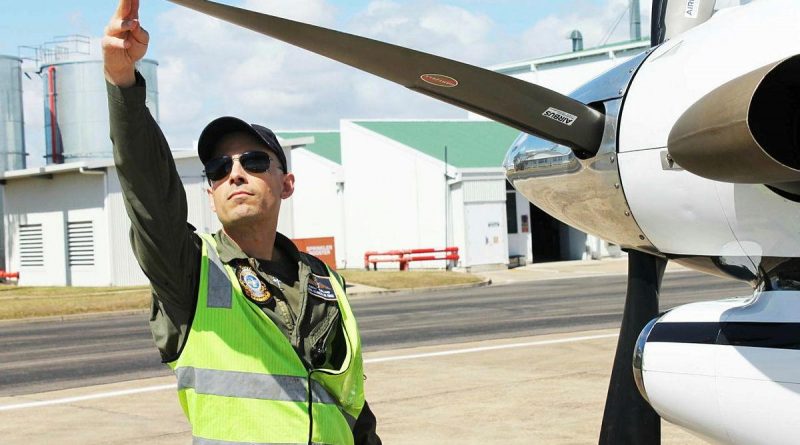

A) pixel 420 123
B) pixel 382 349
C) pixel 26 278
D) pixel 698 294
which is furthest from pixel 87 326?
pixel 420 123

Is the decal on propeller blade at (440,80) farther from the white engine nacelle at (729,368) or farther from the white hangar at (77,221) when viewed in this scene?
the white hangar at (77,221)

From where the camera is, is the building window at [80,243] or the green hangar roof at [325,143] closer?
the building window at [80,243]

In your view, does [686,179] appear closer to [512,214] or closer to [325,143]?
[512,214]

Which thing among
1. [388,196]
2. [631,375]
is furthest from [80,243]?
[631,375]

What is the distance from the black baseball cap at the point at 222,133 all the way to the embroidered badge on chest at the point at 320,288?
0.42 metres

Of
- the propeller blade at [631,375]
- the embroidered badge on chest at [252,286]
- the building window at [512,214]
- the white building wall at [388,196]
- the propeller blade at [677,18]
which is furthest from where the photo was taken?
the building window at [512,214]

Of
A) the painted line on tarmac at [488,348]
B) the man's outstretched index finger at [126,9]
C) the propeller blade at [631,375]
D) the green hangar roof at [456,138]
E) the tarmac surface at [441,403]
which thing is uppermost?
the green hangar roof at [456,138]

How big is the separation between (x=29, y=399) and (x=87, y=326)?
9132 mm

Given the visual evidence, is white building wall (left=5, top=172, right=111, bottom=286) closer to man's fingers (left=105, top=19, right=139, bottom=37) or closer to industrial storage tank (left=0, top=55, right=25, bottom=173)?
industrial storage tank (left=0, top=55, right=25, bottom=173)

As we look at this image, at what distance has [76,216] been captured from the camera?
3055 cm

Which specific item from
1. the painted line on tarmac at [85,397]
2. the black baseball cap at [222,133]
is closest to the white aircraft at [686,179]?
the black baseball cap at [222,133]

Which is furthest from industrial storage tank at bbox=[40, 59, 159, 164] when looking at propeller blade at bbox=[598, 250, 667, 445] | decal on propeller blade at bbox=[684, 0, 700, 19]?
propeller blade at bbox=[598, 250, 667, 445]

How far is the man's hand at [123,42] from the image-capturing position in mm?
2572

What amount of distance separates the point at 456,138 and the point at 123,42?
3471 cm
